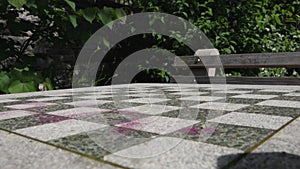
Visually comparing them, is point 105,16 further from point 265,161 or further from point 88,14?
point 265,161

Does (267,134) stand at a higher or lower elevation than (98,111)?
higher

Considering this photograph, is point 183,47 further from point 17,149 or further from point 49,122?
point 17,149

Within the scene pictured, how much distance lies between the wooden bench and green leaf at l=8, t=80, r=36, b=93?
2017 millimetres

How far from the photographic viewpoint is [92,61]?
4.09 meters

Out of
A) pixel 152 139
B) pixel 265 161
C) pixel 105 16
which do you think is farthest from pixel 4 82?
pixel 265 161

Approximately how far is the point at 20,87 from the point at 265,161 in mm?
2462

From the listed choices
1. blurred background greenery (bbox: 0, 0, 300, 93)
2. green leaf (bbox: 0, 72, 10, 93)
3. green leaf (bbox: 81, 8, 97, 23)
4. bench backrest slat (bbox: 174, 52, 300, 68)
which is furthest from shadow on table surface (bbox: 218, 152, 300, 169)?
blurred background greenery (bbox: 0, 0, 300, 93)

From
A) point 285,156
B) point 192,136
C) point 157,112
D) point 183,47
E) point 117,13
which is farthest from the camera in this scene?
point 183,47

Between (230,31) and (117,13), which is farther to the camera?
(230,31)

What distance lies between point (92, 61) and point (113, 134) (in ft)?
11.1

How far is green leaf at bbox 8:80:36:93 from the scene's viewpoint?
242cm

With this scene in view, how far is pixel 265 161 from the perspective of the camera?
591 mm

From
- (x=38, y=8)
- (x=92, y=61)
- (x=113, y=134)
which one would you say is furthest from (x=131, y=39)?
(x=113, y=134)

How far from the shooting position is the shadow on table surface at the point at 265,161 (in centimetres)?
57
